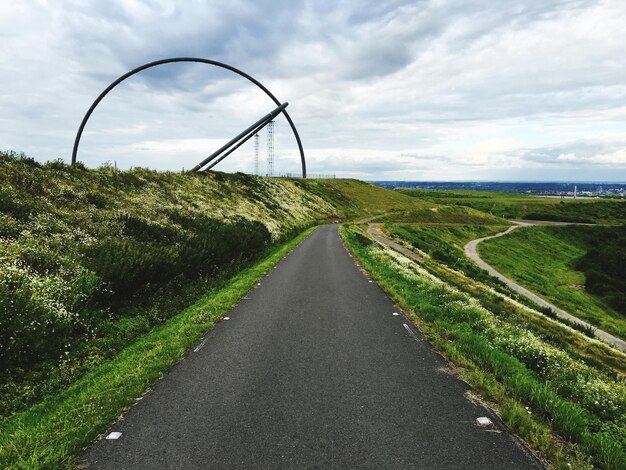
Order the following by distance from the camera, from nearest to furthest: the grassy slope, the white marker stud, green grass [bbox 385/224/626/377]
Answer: the white marker stud, the grassy slope, green grass [bbox 385/224/626/377]

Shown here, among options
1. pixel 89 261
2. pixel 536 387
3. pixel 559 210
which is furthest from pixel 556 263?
pixel 559 210

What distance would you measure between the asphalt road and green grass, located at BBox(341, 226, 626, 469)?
46 cm

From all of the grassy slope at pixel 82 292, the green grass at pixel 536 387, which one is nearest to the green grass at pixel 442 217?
the grassy slope at pixel 82 292

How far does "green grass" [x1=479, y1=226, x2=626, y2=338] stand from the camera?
4416cm

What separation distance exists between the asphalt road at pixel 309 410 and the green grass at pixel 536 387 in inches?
18.1

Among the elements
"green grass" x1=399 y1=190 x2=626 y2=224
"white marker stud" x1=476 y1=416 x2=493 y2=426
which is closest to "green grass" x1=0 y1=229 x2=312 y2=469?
"white marker stud" x1=476 y1=416 x2=493 y2=426

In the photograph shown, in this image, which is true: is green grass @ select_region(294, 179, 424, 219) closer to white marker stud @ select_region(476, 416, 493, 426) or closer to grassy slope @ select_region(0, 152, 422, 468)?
grassy slope @ select_region(0, 152, 422, 468)

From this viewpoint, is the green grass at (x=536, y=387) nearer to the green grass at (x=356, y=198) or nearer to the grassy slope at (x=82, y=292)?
the grassy slope at (x=82, y=292)

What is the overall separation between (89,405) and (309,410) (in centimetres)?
387

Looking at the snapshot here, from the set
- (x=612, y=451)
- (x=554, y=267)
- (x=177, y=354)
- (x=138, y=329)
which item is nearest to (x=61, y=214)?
(x=138, y=329)

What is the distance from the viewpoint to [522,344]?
9.49m

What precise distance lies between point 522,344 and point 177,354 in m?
8.69

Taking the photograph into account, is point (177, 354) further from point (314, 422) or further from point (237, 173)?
point (237, 173)

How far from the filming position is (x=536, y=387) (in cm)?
704
